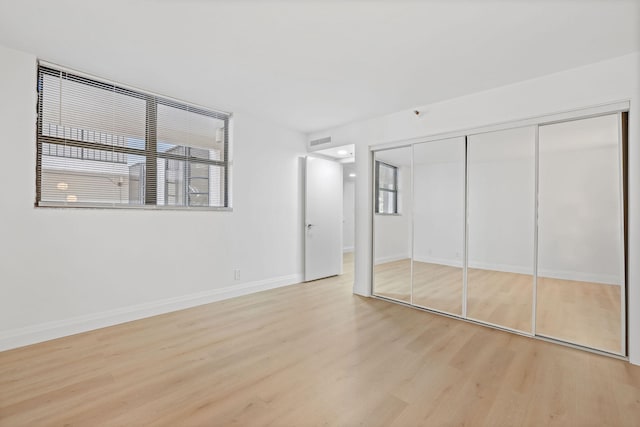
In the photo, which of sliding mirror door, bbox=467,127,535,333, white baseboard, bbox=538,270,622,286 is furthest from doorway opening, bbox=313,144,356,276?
white baseboard, bbox=538,270,622,286

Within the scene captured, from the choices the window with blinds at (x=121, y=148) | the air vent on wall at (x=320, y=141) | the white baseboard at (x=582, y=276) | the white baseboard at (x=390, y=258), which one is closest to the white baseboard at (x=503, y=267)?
the white baseboard at (x=582, y=276)

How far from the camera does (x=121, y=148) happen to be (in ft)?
10.5

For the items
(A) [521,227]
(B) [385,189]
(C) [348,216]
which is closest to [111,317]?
(B) [385,189]

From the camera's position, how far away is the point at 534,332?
2908 millimetres

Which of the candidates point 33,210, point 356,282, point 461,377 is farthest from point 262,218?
point 461,377

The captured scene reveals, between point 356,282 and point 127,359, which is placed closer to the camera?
point 127,359

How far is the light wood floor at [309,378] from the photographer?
1.77m

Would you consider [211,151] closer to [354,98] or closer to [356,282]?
[354,98]

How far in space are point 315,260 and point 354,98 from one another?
2.90 meters

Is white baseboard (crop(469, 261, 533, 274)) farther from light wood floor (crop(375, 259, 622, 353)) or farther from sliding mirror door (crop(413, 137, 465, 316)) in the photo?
sliding mirror door (crop(413, 137, 465, 316))

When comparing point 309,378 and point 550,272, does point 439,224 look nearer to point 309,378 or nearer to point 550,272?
point 550,272

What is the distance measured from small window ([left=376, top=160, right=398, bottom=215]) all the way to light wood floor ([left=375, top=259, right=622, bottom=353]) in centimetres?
80

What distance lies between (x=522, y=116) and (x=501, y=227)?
119 cm

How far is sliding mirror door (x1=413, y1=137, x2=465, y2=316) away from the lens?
11.4ft
